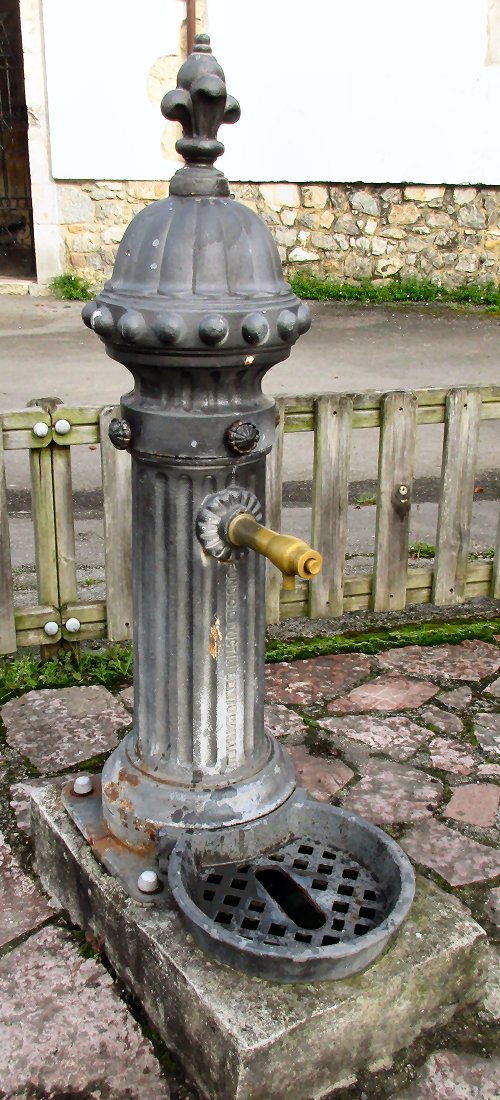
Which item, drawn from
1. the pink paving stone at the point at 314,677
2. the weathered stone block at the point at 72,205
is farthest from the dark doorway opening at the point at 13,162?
the pink paving stone at the point at 314,677

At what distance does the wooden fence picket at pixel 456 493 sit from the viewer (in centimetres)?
375

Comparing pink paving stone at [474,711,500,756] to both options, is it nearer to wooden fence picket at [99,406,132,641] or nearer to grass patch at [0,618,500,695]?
grass patch at [0,618,500,695]

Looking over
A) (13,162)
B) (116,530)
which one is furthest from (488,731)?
(13,162)

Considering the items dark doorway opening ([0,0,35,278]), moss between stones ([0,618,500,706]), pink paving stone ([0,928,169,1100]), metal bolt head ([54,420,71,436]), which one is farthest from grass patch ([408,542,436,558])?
dark doorway opening ([0,0,35,278])

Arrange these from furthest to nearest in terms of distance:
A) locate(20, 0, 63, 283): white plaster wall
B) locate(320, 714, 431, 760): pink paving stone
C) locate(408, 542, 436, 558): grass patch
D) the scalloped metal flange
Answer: locate(20, 0, 63, 283): white plaster wall, locate(408, 542, 436, 558): grass patch, locate(320, 714, 431, 760): pink paving stone, the scalloped metal flange

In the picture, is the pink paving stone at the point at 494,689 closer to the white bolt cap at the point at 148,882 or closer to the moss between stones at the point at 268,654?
the moss between stones at the point at 268,654

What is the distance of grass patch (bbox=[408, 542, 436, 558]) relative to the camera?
449 cm

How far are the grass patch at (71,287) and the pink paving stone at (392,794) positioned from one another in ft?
29.9

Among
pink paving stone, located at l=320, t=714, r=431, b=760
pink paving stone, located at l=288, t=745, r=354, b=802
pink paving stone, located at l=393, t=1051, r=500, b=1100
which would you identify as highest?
pink paving stone, located at l=320, t=714, r=431, b=760

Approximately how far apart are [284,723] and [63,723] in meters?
0.75

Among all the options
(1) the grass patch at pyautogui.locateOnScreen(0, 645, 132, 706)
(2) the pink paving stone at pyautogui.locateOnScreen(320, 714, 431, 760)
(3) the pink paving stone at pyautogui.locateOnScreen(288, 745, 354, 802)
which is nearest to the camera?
(3) the pink paving stone at pyautogui.locateOnScreen(288, 745, 354, 802)

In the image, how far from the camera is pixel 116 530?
347cm

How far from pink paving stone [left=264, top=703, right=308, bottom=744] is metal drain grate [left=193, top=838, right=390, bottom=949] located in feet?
2.90

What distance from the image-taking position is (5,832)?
2.65 meters
